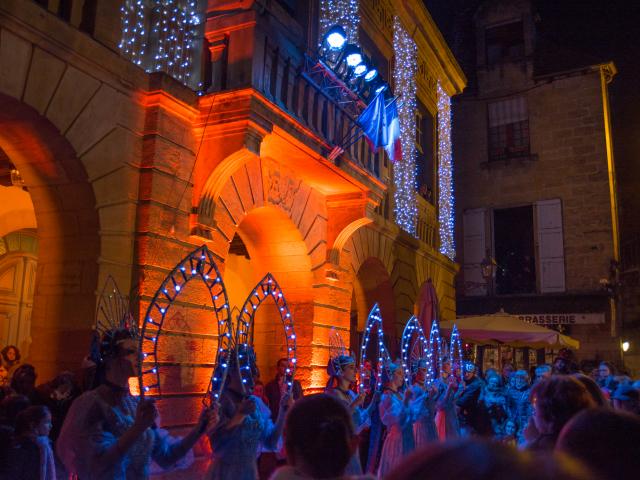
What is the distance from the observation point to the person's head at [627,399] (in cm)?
552

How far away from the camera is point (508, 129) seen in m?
24.4

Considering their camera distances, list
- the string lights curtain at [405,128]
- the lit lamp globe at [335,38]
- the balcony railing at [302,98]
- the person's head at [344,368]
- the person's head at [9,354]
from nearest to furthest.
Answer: the person's head at [344,368] → the person's head at [9,354] → the balcony railing at [302,98] → the lit lamp globe at [335,38] → the string lights curtain at [405,128]

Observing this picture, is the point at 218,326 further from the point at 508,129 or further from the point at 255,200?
the point at 508,129

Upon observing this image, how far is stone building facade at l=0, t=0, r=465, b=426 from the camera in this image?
6.70 meters

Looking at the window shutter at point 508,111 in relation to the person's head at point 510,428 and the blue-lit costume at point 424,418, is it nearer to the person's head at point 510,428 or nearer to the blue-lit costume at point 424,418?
the person's head at point 510,428

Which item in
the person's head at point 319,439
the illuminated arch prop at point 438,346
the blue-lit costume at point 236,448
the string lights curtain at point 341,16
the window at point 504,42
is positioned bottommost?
the blue-lit costume at point 236,448

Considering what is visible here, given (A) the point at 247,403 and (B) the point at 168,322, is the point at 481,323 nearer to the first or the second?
(B) the point at 168,322

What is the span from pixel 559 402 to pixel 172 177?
5556mm

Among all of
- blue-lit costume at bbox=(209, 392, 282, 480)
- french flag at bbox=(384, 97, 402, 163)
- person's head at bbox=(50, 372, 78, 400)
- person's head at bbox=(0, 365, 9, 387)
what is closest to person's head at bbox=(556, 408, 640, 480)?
blue-lit costume at bbox=(209, 392, 282, 480)

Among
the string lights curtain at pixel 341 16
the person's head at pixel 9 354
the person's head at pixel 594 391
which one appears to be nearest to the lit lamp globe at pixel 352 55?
the string lights curtain at pixel 341 16

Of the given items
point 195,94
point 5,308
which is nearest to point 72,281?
point 195,94

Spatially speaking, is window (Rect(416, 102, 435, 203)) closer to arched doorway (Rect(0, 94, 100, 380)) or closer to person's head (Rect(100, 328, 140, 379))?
arched doorway (Rect(0, 94, 100, 380))

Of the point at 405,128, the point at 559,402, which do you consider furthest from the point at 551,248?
the point at 559,402

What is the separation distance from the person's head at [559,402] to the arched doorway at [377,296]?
1041 centimetres
